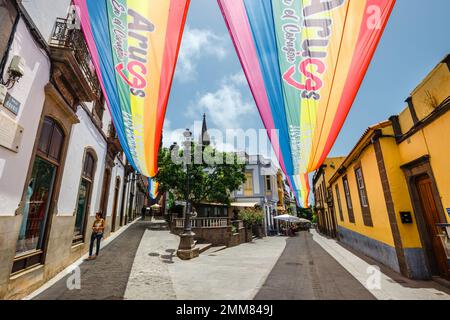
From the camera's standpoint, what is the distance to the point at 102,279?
539 centimetres

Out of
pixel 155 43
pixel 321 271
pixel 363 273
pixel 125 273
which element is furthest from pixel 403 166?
pixel 125 273

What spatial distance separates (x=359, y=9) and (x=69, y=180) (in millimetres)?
7769

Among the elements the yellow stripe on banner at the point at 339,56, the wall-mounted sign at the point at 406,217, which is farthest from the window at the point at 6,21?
the wall-mounted sign at the point at 406,217

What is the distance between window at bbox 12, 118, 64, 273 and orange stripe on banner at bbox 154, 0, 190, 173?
334 centimetres

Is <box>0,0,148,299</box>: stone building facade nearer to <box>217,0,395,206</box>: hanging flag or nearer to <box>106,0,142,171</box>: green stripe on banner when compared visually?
<box>106,0,142,171</box>: green stripe on banner

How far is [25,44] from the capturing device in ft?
13.2

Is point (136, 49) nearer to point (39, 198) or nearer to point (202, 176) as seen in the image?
point (39, 198)

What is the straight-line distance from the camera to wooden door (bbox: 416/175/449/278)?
532 cm

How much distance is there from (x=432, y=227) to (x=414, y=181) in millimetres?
1237

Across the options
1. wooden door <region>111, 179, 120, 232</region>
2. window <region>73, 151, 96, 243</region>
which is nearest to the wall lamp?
window <region>73, 151, 96, 243</region>

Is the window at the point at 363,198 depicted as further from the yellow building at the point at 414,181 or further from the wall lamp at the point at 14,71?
the wall lamp at the point at 14,71

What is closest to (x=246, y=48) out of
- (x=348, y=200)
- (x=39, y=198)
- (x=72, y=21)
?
(x=72, y=21)

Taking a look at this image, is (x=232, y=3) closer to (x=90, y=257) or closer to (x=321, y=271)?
(x=321, y=271)

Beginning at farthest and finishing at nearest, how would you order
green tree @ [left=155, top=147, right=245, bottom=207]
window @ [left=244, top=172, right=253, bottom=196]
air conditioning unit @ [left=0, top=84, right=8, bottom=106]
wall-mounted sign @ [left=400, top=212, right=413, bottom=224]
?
window @ [left=244, top=172, right=253, bottom=196]
green tree @ [left=155, top=147, right=245, bottom=207]
wall-mounted sign @ [left=400, top=212, right=413, bottom=224]
air conditioning unit @ [left=0, top=84, right=8, bottom=106]
